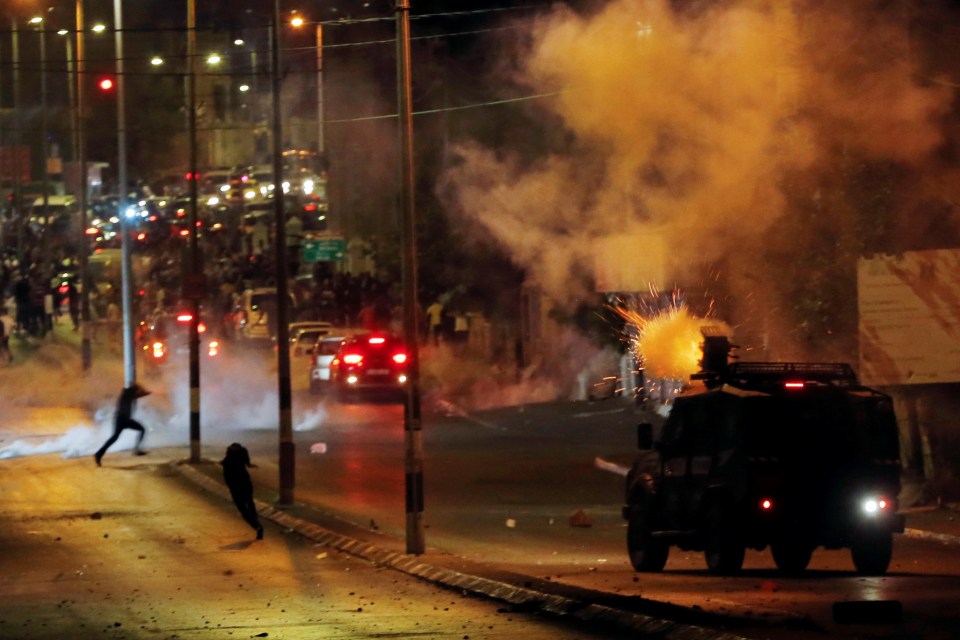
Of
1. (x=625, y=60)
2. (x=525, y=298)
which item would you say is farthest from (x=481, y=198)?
(x=625, y=60)

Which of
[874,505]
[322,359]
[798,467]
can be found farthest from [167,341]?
[874,505]

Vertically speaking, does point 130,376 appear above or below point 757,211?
below

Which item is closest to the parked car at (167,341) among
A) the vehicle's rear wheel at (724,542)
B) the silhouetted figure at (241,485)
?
the silhouetted figure at (241,485)

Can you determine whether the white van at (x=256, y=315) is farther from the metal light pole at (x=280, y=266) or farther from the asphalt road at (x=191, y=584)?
the metal light pole at (x=280, y=266)

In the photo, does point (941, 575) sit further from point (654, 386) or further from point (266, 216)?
point (266, 216)

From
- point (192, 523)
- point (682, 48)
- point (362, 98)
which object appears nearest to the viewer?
point (192, 523)

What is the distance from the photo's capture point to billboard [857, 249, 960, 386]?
60.1 feet

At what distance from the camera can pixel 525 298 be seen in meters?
42.0

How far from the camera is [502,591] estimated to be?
40.5 ft

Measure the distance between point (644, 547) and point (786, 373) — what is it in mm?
2247

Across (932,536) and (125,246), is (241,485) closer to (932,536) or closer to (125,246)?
(932,536)

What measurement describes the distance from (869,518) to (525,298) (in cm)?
2918

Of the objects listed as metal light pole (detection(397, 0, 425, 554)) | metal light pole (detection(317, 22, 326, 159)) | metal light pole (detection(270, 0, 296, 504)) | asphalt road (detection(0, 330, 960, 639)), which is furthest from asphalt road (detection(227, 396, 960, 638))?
metal light pole (detection(317, 22, 326, 159))

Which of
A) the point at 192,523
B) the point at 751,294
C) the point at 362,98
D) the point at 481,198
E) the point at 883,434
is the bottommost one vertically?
the point at 192,523
